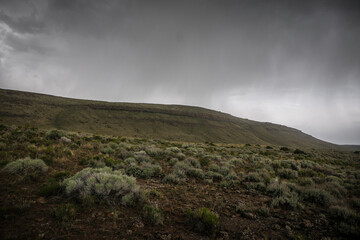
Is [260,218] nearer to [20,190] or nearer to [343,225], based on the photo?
[343,225]

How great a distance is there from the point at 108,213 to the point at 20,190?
2.79 m

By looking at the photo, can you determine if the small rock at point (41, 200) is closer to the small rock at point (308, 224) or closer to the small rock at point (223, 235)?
the small rock at point (223, 235)

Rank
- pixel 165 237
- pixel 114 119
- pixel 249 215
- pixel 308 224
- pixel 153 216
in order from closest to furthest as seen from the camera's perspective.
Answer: pixel 165 237 → pixel 153 216 → pixel 308 224 → pixel 249 215 → pixel 114 119

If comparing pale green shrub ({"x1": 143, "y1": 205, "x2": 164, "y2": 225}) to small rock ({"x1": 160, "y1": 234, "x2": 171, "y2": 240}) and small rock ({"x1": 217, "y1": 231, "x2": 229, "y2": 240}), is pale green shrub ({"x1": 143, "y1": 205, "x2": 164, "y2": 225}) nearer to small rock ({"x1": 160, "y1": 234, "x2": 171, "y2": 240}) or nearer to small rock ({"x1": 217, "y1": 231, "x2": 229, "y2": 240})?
small rock ({"x1": 160, "y1": 234, "x2": 171, "y2": 240})

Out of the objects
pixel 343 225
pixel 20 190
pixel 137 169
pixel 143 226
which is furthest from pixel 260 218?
pixel 20 190

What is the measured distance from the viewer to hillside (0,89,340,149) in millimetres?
53709

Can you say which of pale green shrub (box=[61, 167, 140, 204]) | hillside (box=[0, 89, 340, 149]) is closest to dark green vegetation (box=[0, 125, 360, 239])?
pale green shrub (box=[61, 167, 140, 204])

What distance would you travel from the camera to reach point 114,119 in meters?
72.3

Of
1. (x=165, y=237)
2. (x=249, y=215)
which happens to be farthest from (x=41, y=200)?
(x=249, y=215)

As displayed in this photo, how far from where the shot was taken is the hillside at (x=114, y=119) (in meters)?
53.7

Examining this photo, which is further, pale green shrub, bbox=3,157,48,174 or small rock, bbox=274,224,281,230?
pale green shrub, bbox=3,157,48,174

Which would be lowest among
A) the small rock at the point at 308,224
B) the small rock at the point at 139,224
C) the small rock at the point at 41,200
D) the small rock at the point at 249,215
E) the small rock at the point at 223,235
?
the small rock at the point at 41,200

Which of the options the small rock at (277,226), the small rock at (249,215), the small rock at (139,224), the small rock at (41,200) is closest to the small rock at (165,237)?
the small rock at (139,224)

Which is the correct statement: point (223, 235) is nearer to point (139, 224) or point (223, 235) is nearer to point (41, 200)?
point (139, 224)
